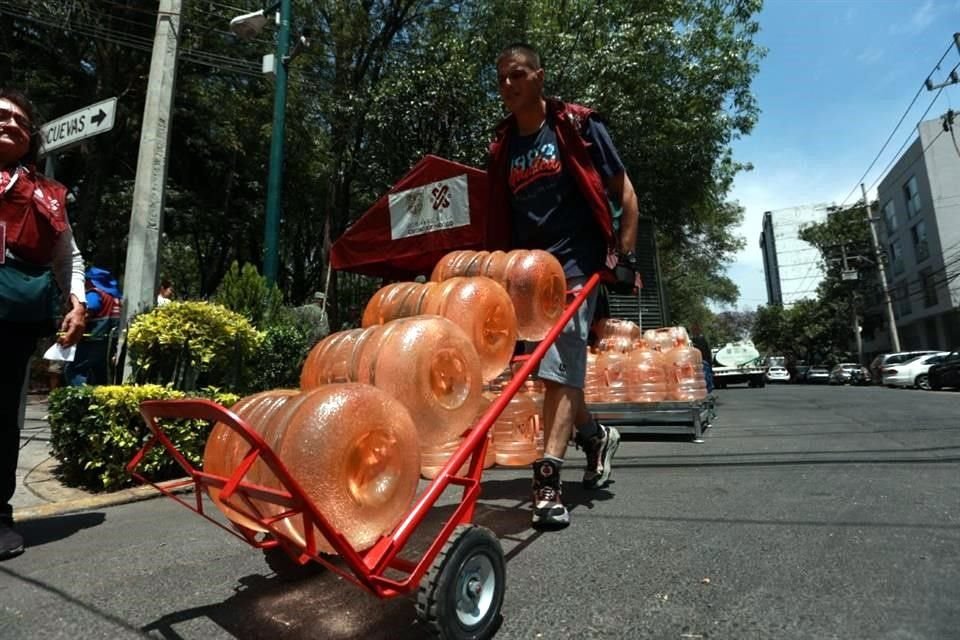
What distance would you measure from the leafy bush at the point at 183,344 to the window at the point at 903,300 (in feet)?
149

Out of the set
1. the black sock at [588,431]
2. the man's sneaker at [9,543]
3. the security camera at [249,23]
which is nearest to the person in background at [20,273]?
the man's sneaker at [9,543]

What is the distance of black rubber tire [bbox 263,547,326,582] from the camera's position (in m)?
2.04

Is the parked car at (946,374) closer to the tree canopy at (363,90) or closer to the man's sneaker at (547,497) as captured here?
the tree canopy at (363,90)

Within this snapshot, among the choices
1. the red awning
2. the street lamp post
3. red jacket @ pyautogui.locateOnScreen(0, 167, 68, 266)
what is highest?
the street lamp post

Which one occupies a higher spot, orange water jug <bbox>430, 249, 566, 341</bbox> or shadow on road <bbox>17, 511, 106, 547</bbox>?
orange water jug <bbox>430, 249, 566, 341</bbox>

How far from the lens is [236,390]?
470 centimetres

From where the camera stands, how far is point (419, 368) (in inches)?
73.0

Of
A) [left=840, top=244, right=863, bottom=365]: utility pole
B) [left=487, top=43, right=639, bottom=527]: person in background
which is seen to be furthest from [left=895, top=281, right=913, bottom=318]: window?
[left=487, top=43, right=639, bottom=527]: person in background

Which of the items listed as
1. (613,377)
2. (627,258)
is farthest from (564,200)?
(613,377)

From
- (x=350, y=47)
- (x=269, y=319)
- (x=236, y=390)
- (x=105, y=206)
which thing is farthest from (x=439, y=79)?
(x=105, y=206)

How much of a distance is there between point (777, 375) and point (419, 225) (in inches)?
1729

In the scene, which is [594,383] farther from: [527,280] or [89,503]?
[89,503]

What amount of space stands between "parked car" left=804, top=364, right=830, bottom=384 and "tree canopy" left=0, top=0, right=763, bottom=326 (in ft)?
89.5

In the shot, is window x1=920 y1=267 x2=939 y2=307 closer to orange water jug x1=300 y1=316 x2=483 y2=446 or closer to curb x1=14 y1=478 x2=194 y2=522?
orange water jug x1=300 y1=316 x2=483 y2=446
